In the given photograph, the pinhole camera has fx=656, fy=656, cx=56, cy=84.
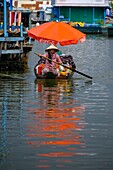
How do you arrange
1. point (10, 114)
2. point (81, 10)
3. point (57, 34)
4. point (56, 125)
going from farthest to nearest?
point (81, 10), point (57, 34), point (10, 114), point (56, 125)

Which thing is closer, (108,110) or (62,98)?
(108,110)

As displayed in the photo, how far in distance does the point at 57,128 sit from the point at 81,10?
232 ft

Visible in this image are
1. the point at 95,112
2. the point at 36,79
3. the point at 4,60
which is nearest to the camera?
the point at 95,112

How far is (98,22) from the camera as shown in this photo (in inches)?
3127

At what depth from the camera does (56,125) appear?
12.8 m

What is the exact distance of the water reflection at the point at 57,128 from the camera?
34.2ft

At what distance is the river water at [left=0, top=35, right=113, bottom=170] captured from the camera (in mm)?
10062

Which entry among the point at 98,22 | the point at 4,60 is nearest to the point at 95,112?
the point at 4,60

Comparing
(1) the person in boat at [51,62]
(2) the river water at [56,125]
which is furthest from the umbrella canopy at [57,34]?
(2) the river water at [56,125]

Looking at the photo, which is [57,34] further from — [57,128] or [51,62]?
[57,128]

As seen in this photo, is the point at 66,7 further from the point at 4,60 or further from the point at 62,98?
the point at 62,98

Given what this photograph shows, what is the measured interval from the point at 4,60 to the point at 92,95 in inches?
319

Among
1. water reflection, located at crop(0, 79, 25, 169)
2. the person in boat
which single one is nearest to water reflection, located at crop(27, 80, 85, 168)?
water reflection, located at crop(0, 79, 25, 169)

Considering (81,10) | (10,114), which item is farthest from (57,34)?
(81,10)
